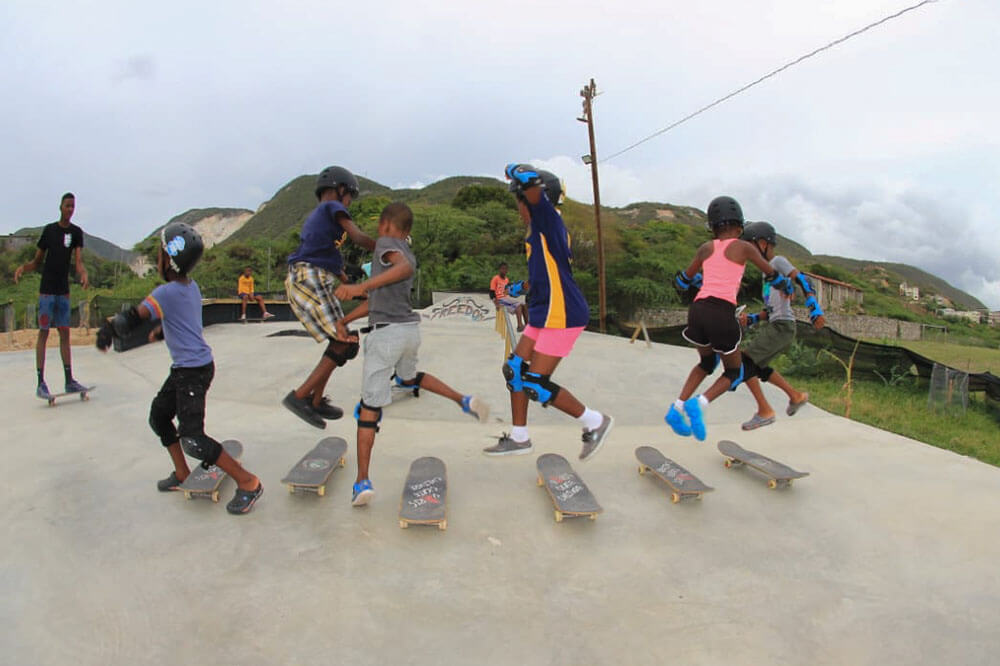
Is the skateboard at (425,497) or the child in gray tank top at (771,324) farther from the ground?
the child in gray tank top at (771,324)

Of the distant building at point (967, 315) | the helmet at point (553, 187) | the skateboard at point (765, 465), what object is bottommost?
the distant building at point (967, 315)

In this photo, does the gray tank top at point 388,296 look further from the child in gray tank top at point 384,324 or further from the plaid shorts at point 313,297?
the plaid shorts at point 313,297

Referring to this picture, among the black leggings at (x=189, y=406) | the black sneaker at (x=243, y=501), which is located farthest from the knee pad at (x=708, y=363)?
the black leggings at (x=189, y=406)

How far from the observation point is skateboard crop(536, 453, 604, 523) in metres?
3.76

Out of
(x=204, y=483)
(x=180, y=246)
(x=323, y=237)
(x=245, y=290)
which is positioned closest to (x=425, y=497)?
(x=204, y=483)

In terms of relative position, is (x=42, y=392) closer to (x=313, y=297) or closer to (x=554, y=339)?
(x=313, y=297)

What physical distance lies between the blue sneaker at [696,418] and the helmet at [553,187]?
2.17m

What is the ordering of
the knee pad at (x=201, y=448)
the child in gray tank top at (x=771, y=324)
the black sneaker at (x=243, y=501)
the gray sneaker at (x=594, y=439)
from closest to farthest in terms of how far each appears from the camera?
the knee pad at (x=201, y=448) < the black sneaker at (x=243, y=501) < the gray sneaker at (x=594, y=439) < the child in gray tank top at (x=771, y=324)

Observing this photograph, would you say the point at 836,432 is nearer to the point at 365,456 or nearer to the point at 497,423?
the point at 497,423

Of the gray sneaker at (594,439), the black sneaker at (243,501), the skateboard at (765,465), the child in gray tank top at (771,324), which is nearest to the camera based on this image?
the black sneaker at (243,501)

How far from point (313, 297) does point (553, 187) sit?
1986mm

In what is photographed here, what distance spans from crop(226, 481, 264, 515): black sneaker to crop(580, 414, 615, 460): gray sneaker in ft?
7.70

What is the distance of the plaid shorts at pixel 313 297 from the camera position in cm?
423

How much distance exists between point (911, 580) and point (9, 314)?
19.4 meters
